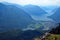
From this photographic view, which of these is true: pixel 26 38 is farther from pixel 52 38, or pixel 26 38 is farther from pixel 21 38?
pixel 52 38

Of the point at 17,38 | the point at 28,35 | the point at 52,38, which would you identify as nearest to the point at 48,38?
the point at 52,38

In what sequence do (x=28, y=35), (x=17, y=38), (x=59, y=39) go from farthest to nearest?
(x=28, y=35) → (x=17, y=38) → (x=59, y=39)

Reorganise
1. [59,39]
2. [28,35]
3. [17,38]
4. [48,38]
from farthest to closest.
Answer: [28,35]
[17,38]
[48,38]
[59,39]

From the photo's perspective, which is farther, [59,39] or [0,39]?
[0,39]


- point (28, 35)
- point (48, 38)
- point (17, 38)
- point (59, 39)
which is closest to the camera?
point (59, 39)

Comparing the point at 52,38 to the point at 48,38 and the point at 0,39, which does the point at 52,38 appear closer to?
the point at 48,38

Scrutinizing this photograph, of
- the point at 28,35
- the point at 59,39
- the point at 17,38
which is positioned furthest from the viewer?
the point at 28,35

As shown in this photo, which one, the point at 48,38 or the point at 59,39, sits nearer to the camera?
the point at 59,39


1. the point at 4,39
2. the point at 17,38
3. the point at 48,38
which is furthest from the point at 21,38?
the point at 48,38
